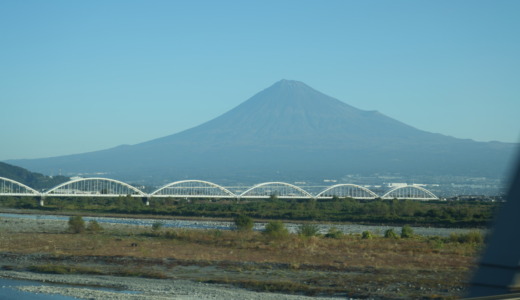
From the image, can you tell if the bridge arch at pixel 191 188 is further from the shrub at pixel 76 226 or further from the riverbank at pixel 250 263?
the riverbank at pixel 250 263

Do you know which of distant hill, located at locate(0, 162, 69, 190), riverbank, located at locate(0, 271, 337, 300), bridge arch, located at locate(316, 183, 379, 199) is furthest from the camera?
distant hill, located at locate(0, 162, 69, 190)

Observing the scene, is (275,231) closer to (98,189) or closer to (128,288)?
(128,288)

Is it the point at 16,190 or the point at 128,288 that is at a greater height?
the point at 16,190

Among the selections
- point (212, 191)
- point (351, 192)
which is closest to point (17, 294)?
point (212, 191)

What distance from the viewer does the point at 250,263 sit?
65.6 feet

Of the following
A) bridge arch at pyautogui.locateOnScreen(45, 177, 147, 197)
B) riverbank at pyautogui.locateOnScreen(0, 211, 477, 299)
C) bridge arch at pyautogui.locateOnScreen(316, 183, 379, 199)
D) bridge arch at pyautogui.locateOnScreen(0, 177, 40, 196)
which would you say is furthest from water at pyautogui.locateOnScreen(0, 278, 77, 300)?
bridge arch at pyautogui.locateOnScreen(316, 183, 379, 199)

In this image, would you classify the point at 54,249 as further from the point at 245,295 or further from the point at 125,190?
the point at 125,190

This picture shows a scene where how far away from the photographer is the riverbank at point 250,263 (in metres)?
15.2

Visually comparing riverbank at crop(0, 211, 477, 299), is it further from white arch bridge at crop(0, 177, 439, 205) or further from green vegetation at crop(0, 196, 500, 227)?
white arch bridge at crop(0, 177, 439, 205)

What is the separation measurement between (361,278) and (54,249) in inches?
456

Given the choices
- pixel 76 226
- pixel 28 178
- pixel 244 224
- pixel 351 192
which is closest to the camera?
pixel 76 226

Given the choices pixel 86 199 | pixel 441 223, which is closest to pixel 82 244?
pixel 441 223

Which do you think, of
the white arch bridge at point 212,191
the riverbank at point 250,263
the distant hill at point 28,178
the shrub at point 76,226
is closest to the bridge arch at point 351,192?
the white arch bridge at point 212,191

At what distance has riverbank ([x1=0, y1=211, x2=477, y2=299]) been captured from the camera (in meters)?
15.2
